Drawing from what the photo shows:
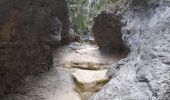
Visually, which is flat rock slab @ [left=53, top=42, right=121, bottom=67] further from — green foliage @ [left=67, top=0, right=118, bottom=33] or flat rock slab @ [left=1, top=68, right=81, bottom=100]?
green foliage @ [left=67, top=0, right=118, bottom=33]

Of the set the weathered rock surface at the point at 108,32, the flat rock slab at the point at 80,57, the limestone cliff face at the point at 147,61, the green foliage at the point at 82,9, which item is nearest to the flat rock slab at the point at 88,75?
the flat rock slab at the point at 80,57

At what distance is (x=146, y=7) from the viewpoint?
5582 mm

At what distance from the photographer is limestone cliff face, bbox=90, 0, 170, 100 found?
3.88 meters

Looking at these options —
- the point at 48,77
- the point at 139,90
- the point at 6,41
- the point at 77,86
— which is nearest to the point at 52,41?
the point at 48,77

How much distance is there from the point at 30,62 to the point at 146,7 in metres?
2.94

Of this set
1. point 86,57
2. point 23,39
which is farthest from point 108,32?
point 23,39

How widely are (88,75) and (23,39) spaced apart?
206cm

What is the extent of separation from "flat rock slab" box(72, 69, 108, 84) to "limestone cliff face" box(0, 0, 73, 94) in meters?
0.83

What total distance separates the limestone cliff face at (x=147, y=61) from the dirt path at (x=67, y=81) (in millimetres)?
1207

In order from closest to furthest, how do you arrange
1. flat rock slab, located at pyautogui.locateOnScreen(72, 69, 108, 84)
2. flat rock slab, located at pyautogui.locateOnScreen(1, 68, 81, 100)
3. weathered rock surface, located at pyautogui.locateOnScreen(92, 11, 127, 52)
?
flat rock slab, located at pyautogui.locateOnScreen(1, 68, 81, 100)
flat rock slab, located at pyautogui.locateOnScreen(72, 69, 108, 84)
weathered rock surface, located at pyautogui.locateOnScreen(92, 11, 127, 52)

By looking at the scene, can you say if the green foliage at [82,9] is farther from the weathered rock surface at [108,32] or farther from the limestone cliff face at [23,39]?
the limestone cliff face at [23,39]

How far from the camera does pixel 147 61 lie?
4.47 metres

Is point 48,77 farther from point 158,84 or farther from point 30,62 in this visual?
point 158,84

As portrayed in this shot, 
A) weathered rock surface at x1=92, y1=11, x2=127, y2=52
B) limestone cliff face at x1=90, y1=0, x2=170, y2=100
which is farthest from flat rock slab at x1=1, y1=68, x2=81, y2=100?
weathered rock surface at x1=92, y1=11, x2=127, y2=52
